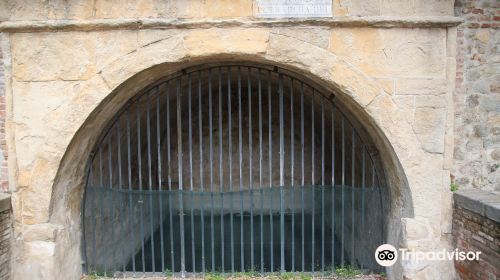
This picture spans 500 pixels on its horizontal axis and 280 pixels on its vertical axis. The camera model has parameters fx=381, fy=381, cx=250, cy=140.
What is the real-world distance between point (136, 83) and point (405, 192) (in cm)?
280

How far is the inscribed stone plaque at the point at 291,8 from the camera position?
3.40m

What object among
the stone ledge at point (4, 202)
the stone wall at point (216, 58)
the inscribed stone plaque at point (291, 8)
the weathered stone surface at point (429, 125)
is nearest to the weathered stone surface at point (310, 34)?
the stone wall at point (216, 58)

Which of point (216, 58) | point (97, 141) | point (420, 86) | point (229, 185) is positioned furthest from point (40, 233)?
point (420, 86)

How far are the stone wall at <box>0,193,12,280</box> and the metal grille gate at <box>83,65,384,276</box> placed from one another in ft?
2.70

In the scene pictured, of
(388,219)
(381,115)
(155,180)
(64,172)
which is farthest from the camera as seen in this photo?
(155,180)

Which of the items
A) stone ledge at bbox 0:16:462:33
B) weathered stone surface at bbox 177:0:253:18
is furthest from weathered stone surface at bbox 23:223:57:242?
weathered stone surface at bbox 177:0:253:18

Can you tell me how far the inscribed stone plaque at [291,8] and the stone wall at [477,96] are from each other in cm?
128

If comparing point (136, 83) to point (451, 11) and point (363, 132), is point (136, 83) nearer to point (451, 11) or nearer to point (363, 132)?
point (363, 132)

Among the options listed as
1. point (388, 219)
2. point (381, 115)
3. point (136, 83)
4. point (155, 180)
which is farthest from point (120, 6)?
point (155, 180)

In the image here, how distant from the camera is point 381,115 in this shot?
11.3 ft

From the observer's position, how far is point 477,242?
10.5ft

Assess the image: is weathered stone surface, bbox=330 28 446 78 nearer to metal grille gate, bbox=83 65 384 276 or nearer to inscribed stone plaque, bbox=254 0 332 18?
inscribed stone plaque, bbox=254 0 332 18

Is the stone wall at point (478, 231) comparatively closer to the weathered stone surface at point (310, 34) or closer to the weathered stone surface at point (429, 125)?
the weathered stone surface at point (429, 125)

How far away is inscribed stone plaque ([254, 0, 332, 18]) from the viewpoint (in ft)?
11.1
